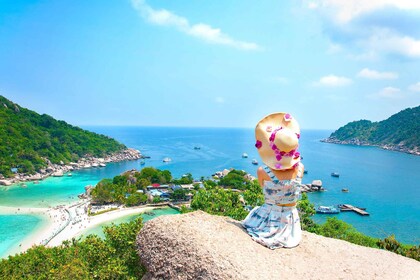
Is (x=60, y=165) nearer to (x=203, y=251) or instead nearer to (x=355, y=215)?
(x=355, y=215)

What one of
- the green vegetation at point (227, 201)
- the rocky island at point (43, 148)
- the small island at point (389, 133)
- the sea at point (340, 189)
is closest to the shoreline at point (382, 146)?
the small island at point (389, 133)

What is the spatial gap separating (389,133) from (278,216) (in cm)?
16019

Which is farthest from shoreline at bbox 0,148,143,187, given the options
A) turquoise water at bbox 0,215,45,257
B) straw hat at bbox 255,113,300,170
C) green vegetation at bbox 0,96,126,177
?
straw hat at bbox 255,113,300,170

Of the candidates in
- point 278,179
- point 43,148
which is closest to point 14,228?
point 278,179

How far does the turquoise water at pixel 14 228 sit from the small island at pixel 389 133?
12393 centimetres

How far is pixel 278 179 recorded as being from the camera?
11.3 meters

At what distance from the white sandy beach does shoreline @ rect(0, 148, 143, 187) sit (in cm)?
1862

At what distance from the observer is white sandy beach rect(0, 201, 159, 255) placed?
3553 centimetres

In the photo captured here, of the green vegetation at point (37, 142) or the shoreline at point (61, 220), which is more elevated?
the green vegetation at point (37, 142)

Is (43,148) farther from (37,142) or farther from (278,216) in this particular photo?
(278,216)

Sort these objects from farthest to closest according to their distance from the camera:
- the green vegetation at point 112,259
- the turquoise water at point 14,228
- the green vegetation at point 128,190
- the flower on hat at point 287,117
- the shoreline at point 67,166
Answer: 1. the shoreline at point 67,166
2. the green vegetation at point 128,190
3. the turquoise water at point 14,228
4. the green vegetation at point 112,259
5. the flower on hat at point 287,117

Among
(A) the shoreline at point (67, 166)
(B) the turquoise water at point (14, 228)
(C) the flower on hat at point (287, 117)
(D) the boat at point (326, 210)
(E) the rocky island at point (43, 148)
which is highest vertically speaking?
(C) the flower on hat at point (287, 117)

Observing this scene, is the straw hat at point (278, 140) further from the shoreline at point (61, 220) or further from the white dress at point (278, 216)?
the shoreline at point (61, 220)

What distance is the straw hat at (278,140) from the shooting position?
10969mm
